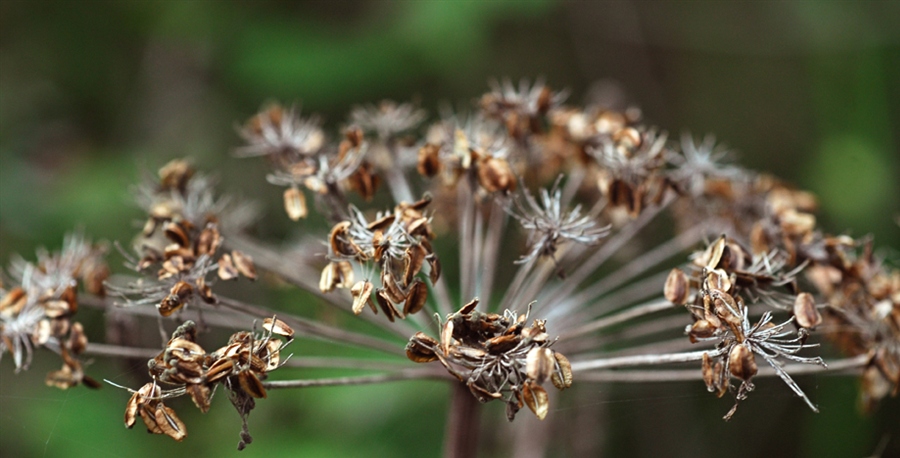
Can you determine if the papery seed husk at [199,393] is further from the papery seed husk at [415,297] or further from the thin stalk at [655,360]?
the thin stalk at [655,360]

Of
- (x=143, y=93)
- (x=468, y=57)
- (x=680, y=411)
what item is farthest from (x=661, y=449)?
(x=143, y=93)

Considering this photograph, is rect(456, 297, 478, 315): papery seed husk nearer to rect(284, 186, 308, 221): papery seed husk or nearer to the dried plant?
the dried plant

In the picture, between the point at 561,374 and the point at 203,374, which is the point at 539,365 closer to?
the point at 561,374

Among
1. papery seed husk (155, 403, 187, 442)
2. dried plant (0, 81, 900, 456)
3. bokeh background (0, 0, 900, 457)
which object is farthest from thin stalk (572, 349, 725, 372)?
bokeh background (0, 0, 900, 457)

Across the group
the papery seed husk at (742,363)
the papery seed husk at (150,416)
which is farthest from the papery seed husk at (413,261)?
the papery seed husk at (742,363)

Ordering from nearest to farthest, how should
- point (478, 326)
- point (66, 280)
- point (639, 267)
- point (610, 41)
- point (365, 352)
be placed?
point (478, 326) → point (66, 280) → point (639, 267) → point (365, 352) → point (610, 41)

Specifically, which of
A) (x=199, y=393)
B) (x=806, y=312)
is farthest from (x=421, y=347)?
(x=806, y=312)

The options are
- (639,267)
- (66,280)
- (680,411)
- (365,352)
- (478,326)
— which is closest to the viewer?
(478,326)

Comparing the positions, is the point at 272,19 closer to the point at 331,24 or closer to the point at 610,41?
the point at 331,24
